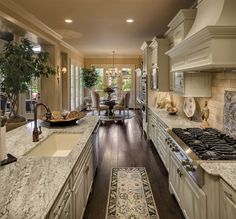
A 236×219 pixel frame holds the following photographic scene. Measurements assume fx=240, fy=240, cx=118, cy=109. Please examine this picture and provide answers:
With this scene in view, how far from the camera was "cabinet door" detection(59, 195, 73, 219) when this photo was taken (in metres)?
1.52

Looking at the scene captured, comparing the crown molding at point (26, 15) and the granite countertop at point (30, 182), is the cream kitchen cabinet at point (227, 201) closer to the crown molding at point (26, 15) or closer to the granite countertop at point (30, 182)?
the granite countertop at point (30, 182)

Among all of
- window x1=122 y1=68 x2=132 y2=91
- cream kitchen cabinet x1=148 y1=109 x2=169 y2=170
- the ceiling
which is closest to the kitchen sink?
cream kitchen cabinet x1=148 y1=109 x2=169 y2=170

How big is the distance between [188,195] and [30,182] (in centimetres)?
144

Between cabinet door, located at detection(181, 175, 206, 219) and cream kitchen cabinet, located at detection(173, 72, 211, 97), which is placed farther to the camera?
cream kitchen cabinet, located at detection(173, 72, 211, 97)

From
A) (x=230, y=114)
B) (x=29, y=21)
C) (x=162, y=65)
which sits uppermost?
(x=29, y=21)

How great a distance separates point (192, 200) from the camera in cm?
209

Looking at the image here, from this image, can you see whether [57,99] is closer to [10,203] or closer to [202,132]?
[202,132]

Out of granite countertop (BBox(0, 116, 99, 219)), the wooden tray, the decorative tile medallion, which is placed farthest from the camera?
the wooden tray

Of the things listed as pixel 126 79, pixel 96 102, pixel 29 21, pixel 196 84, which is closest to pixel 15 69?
pixel 29 21

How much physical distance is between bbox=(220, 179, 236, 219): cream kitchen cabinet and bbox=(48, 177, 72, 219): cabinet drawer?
104cm

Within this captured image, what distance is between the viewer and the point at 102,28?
19.6ft

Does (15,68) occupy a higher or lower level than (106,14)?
lower

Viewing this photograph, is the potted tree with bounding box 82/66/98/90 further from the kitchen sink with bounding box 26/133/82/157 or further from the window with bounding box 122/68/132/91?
the kitchen sink with bounding box 26/133/82/157

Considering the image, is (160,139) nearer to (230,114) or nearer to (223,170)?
(230,114)
